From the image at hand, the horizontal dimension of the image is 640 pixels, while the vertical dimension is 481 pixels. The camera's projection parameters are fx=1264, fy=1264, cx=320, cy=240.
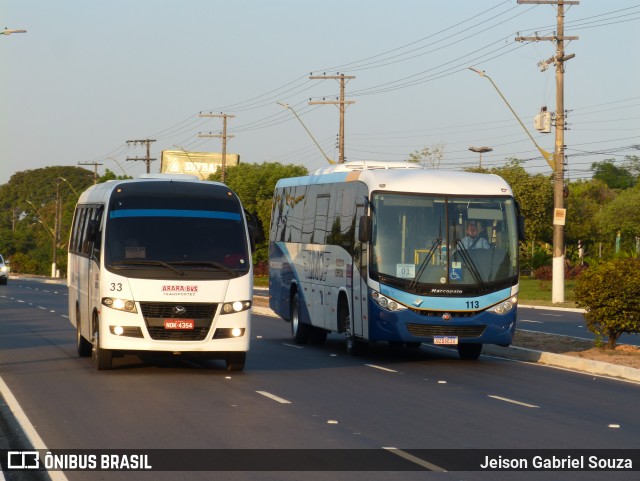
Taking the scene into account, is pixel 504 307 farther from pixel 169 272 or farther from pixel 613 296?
pixel 169 272

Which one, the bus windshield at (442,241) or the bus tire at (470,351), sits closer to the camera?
the bus windshield at (442,241)

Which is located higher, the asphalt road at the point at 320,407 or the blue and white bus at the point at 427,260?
the blue and white bus at the point at 427,260

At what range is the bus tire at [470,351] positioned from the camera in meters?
22.5

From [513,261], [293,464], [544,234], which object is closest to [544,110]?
[513,261]

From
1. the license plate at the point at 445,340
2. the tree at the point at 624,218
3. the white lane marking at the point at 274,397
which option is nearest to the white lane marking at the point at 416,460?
the white lane marking at the point at 274,397

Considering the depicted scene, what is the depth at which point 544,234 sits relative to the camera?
83188 mm

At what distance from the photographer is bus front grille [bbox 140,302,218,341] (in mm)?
17703

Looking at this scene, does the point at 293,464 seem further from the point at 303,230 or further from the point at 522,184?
the point at 522,184

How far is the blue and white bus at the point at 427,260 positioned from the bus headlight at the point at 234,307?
11.5 feet

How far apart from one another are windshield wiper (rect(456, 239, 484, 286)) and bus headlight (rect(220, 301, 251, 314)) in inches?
188

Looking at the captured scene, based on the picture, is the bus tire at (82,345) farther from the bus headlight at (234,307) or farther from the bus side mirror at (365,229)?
the bus side mirror at (365,229)

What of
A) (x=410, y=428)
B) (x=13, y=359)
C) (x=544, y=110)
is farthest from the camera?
(x=544, y=110)

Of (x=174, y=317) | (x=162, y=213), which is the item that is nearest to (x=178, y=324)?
(x=174, y=317)

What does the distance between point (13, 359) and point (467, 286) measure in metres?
7.63
